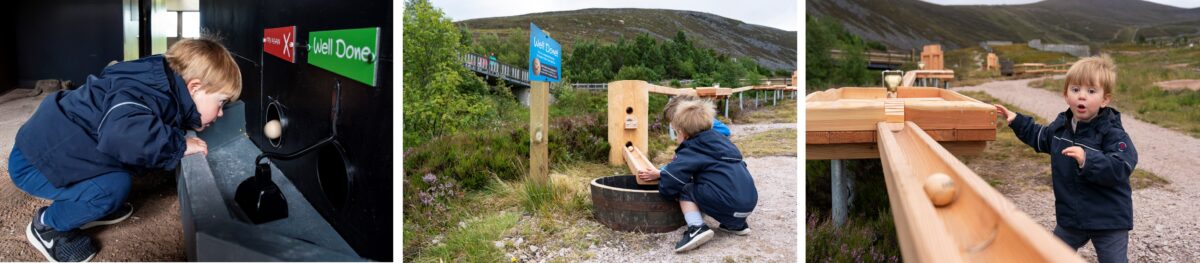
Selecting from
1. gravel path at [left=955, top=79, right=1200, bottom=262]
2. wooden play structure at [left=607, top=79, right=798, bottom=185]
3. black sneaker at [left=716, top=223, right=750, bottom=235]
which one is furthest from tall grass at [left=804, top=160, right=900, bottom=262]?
wooden play structure at [left=607, top=79, right=798, bottom=185]

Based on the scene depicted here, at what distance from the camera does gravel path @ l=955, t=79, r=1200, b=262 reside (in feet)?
7.41

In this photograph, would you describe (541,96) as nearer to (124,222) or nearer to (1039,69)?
(124,222)

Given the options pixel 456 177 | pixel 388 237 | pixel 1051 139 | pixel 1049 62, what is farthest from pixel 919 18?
pixel 388 237

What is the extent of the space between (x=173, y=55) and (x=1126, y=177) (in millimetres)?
2500

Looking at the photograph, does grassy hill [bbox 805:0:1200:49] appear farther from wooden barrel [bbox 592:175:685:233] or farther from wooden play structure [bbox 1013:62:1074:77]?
wooden barrel [bbox 592:175:685:233]

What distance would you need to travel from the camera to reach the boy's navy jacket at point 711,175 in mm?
2293

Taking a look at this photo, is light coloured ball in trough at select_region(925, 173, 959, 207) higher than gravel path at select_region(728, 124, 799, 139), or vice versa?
gravel path at select_region(728, 124, 799, 139)

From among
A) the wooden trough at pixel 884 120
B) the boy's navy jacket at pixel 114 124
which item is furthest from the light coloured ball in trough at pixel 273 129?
the wooden trough at pixel 884 120

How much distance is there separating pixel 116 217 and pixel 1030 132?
2.67m

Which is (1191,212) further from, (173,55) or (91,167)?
(91,167)

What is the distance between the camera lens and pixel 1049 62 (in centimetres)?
360

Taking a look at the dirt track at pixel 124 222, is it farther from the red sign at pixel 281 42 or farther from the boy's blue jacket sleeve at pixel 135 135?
the red sign at pixel 281 42

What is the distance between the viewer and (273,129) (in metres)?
2.20

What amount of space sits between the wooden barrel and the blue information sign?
456 millimetres
